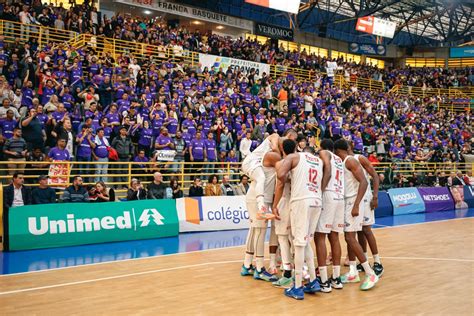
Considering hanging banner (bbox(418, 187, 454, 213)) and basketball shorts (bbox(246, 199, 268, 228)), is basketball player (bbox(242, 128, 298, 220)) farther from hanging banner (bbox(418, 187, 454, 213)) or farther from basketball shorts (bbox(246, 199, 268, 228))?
hanging banner (bbox(418, 187, 454, 213))

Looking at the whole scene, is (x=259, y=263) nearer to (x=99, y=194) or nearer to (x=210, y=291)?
(x=210, y=291)

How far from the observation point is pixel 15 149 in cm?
1258

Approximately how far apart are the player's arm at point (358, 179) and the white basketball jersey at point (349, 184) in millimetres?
123

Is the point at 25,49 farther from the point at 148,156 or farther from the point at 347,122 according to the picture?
the point at 347,122

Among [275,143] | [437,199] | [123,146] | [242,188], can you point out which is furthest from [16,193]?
[437,199]

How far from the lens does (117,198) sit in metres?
14.8

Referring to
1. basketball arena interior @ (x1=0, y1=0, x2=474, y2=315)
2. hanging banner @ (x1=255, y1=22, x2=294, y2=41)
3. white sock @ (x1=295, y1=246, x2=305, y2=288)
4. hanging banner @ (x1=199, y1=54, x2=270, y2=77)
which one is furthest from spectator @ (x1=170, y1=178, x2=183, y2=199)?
hanging banner @ (x1=255, y1=22, x2=294, y2=41)

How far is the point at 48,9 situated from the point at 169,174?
10.8 meters

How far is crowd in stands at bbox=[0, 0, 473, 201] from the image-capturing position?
1388 centimetres

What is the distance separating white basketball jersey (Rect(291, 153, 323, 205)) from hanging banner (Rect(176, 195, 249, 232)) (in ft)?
21.6

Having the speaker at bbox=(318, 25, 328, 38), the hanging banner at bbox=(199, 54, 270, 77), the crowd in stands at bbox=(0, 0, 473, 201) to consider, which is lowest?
the crowd in stands at bbox=(0, 0, 473, 201)

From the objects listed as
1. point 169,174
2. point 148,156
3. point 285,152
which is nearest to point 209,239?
point 169,174

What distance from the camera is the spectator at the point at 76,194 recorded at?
1211cm

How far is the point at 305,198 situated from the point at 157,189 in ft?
24.6
